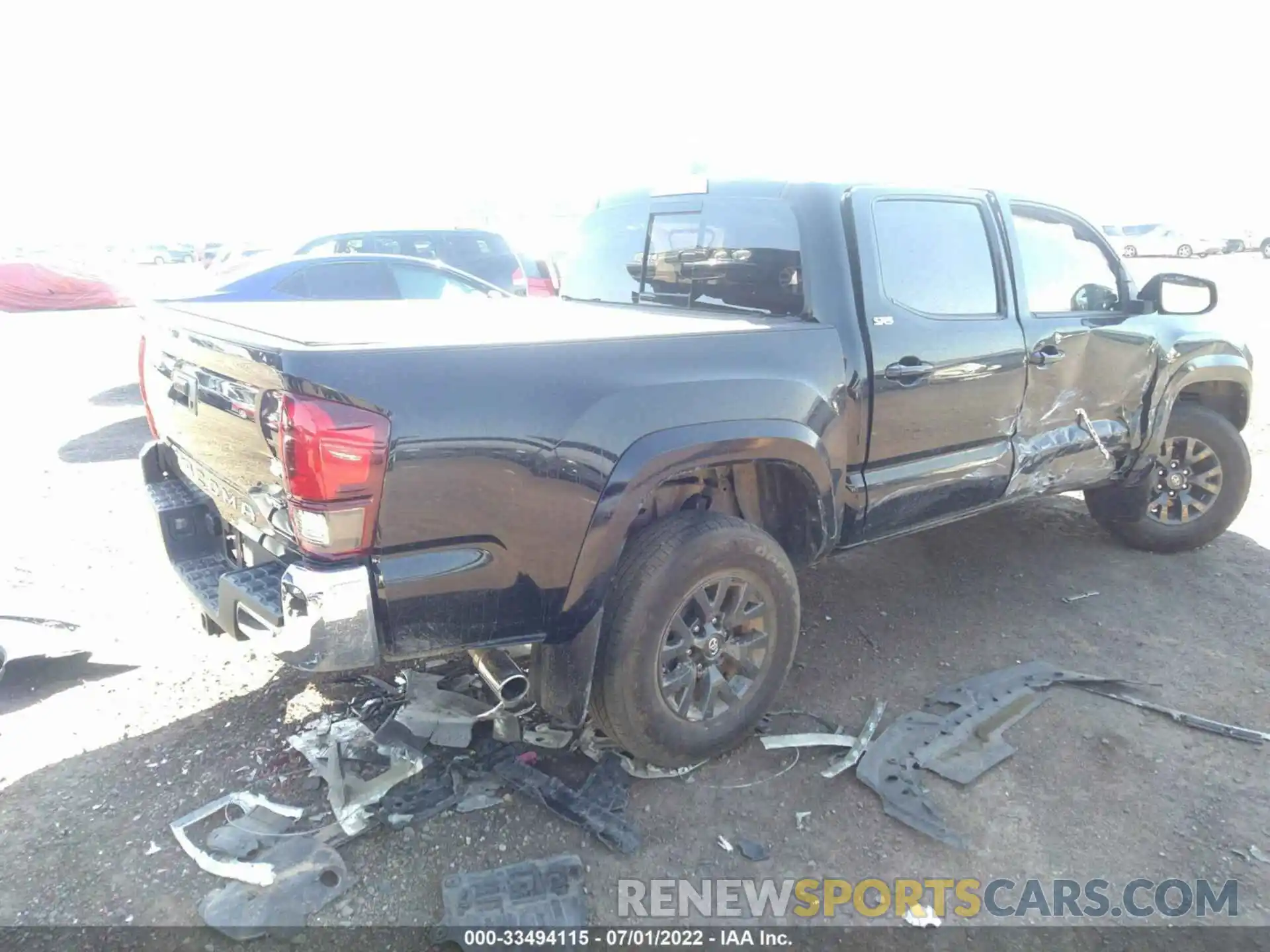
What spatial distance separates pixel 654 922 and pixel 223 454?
192cm

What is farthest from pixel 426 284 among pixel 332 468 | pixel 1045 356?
pixel 332 468

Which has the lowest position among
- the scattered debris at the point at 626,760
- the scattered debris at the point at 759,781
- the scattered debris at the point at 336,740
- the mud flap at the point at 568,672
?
the scattered debris at the point at 759,781

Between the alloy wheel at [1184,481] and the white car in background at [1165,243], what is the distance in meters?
33.2

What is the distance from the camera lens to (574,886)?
8.13 ft

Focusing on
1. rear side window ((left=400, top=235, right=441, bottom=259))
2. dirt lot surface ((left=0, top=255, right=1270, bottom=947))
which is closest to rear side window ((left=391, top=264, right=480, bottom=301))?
rear side window ((left=400, top=235, right=441, bottom=259))

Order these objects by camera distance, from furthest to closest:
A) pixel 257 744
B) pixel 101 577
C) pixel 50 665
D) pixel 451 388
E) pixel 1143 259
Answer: pixel 1143 259 → pixel 101 577 → pixel 50 665 → pixel 257 744 → pixel 451 388

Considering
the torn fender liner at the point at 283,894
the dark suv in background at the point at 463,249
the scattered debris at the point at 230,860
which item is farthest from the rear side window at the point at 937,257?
the dark suv in background at the point at 463,249

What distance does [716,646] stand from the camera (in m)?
3.00

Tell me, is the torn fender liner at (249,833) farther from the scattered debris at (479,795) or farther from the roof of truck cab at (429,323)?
the roof of truck cab at (429,323)

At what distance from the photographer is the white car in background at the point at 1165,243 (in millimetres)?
32938

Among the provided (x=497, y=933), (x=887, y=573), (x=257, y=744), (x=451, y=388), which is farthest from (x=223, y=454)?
(x=887, y=573)

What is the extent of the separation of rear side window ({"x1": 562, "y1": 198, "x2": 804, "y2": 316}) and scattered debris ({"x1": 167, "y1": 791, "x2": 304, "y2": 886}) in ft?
8.15

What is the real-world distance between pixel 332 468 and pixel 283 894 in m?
1.26

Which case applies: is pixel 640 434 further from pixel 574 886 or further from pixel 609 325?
pixel 574 886
